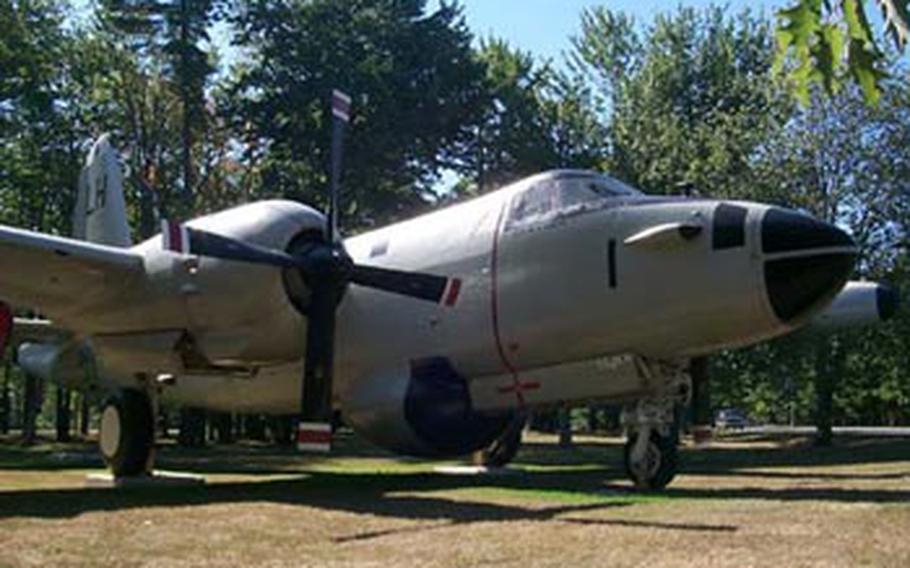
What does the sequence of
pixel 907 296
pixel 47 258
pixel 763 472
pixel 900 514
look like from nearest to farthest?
pixel 900 514, pixel 47 258, pixel 763 472, pixel 907 296

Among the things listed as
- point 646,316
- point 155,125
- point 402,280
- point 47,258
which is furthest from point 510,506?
point 155,125

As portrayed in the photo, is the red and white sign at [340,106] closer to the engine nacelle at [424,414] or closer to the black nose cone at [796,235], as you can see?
→ the engine nacelle at [424,414]

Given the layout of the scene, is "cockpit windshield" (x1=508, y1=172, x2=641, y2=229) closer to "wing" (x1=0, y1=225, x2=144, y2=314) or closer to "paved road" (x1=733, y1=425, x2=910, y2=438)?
"wing" (x1=0, y1=225, x2=144, y2=314)

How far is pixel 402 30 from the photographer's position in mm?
40188

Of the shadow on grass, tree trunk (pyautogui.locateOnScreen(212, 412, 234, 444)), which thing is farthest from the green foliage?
the shadow on grass

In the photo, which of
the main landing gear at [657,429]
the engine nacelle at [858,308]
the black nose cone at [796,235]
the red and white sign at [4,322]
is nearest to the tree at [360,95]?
the red and white sign at [4,322]

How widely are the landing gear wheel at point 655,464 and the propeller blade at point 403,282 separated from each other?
125 inches

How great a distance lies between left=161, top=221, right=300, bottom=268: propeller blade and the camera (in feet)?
41.2

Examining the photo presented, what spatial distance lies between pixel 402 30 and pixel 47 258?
1108 inches

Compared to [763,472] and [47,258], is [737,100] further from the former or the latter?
[47,258]

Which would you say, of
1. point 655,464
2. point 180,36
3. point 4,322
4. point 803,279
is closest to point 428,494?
point 655,464

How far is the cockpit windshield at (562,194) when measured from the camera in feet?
43.0

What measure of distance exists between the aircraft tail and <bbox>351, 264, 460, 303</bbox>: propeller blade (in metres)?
6.68

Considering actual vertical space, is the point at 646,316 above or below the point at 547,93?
below
